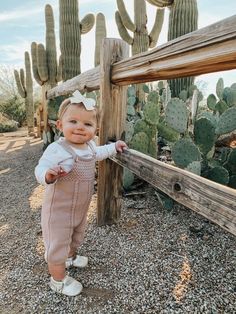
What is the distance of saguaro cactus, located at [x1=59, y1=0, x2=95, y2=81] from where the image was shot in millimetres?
7113

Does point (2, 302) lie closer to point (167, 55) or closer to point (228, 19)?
point (167, 55)

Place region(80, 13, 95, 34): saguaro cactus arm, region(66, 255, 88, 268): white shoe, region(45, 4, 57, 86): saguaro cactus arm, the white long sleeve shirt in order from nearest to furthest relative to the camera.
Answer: the white long sleeve shirt < region(66, 255, 88, 268): white shoe < region(80, 13, 95, 34): saguaro cactus arm < region(45, 4, 57, 86): saguaro cactus arm

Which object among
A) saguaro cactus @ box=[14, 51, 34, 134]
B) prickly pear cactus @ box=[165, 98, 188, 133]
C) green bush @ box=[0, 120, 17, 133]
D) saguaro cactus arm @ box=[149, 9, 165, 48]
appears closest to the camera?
prickly pear cactus @ box=[165, 98, 188, 133]

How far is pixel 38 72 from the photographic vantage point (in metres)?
9.71

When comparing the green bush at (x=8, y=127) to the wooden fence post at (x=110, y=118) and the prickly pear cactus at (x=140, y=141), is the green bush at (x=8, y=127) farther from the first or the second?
the wooden fence post at (x=110, y=118)

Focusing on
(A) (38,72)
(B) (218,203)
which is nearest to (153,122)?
(B) (218,203)

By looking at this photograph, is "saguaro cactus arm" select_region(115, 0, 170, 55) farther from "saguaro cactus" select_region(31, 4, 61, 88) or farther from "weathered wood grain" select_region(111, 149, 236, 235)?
"weathered wood grain" select_region(111, 149, 236, 235)

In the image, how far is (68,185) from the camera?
165 centimetres

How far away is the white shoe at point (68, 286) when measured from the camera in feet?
5.55

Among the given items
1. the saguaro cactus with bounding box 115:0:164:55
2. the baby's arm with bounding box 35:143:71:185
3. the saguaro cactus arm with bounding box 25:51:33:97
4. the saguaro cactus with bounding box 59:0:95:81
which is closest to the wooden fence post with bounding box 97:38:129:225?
the baby's arm with bounding box 35:143:71:185

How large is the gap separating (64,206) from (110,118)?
0.84m

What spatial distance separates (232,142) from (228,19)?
2897mm

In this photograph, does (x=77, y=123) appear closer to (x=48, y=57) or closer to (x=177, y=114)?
(x=177, y=114)

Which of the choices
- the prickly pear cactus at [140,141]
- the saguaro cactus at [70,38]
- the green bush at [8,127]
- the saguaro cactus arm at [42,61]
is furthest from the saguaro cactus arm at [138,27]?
the green bush at [8,127]
